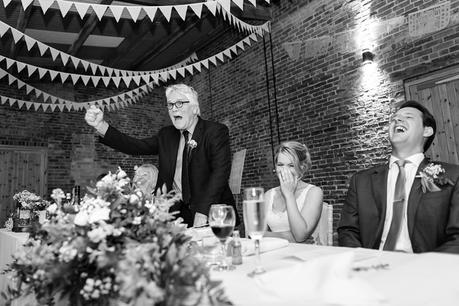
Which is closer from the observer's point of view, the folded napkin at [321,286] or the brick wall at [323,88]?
the folded napkin at [321,286]

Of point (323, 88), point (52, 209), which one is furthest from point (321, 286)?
point (323, 88)

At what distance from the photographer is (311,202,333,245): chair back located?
7.26 feet

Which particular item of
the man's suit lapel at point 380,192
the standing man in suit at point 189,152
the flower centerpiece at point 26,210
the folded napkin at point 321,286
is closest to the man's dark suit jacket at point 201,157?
the standing man in suit at point 189,152

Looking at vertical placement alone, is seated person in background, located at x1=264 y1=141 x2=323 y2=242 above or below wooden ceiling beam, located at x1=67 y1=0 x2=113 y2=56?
below

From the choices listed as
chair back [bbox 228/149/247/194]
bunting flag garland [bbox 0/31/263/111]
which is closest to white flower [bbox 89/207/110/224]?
bunting flag garland [bbox 0/31/263/111]

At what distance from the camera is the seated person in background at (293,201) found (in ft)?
6.63

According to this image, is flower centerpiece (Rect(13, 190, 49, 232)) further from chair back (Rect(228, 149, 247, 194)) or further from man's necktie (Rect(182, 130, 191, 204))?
chair back (Rect(228, 149, 247, 194))

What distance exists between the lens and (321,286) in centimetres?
69

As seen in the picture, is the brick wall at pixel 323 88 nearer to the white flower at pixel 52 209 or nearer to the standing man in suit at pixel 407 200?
the standing man in suit at pixel 407 200

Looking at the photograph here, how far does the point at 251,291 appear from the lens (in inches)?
32.2

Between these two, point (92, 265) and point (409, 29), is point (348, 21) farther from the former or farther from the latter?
point (92, 265)

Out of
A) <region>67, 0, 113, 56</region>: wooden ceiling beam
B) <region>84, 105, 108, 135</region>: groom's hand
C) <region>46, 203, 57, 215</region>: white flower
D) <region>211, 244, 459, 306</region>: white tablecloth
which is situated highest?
<region>67, 0, 113, 56</region>: wooden ceiling beam

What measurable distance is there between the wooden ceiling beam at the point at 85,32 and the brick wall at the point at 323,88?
1.71 m

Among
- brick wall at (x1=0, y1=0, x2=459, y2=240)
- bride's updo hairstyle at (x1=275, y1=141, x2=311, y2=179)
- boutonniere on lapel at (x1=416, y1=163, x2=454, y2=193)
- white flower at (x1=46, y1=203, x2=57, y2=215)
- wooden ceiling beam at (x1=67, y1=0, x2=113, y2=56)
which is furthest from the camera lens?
wooden ceiling beam at (x1=67, y1=0, x2=113, y2=56)
